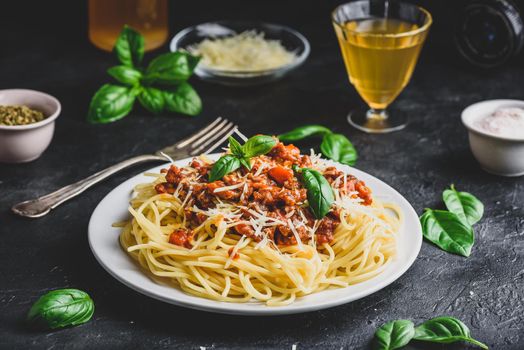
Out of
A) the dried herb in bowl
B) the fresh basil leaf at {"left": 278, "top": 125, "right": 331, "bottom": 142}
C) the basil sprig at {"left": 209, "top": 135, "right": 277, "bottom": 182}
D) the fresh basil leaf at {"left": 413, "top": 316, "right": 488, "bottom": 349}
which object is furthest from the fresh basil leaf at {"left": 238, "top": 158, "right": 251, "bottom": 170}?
the dried herb in bowl

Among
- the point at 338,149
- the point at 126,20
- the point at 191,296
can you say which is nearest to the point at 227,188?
the point at 191,296

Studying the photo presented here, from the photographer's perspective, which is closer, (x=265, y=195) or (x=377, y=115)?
(x=265, y=195)

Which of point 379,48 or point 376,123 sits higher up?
point 379,48

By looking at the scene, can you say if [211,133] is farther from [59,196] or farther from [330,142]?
[59,196]

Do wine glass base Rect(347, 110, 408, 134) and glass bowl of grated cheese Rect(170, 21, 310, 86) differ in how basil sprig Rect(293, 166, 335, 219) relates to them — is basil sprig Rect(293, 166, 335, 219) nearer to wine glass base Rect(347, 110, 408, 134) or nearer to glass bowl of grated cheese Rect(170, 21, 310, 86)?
wine glass base Rect(347, 110, 408, 134)

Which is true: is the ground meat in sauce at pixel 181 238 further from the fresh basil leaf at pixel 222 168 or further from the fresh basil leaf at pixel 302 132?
the fresh basil leaf at pixel 302 132

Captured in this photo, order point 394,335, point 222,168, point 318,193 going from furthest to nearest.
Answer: point 222,168 → point 318,193 → point 394,335

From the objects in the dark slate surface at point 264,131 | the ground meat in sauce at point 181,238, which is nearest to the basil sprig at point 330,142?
the dark slate surface at point 264,131
